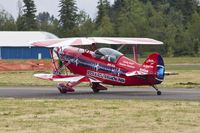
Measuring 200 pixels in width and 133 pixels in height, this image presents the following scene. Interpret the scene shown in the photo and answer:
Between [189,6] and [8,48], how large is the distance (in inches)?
2059

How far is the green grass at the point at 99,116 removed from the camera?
1424 cm

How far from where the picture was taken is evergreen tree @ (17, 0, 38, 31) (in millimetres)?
121188

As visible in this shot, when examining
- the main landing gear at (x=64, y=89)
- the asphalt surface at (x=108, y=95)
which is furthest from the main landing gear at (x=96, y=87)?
the main landing gear at (x=64, y=89)

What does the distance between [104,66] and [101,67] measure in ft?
0.69

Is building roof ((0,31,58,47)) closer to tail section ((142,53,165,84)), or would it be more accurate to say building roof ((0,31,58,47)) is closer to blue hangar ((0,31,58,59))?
blue hangar ((0,31,58,59))

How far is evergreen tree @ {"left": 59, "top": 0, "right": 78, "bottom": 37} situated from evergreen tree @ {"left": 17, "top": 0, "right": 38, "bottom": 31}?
5.76 meters

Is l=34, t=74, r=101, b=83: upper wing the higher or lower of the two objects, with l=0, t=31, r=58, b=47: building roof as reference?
higher

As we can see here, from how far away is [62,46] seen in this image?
27656 millimetres

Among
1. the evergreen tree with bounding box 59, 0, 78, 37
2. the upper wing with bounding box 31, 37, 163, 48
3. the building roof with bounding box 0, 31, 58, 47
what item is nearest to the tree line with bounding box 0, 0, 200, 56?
the evergreen tree with bounding box 59, 0, 78, 37

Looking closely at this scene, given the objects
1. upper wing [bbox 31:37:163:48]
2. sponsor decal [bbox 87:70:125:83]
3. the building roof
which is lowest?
the building roof

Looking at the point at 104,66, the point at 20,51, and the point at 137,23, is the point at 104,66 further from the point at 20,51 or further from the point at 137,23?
the point at 137,23

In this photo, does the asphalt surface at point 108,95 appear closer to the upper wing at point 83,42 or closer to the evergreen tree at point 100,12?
the upper wing at point 83,42

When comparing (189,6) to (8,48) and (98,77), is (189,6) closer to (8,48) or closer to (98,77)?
(8,48)

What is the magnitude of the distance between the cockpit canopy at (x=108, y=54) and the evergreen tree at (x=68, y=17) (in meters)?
86.3
